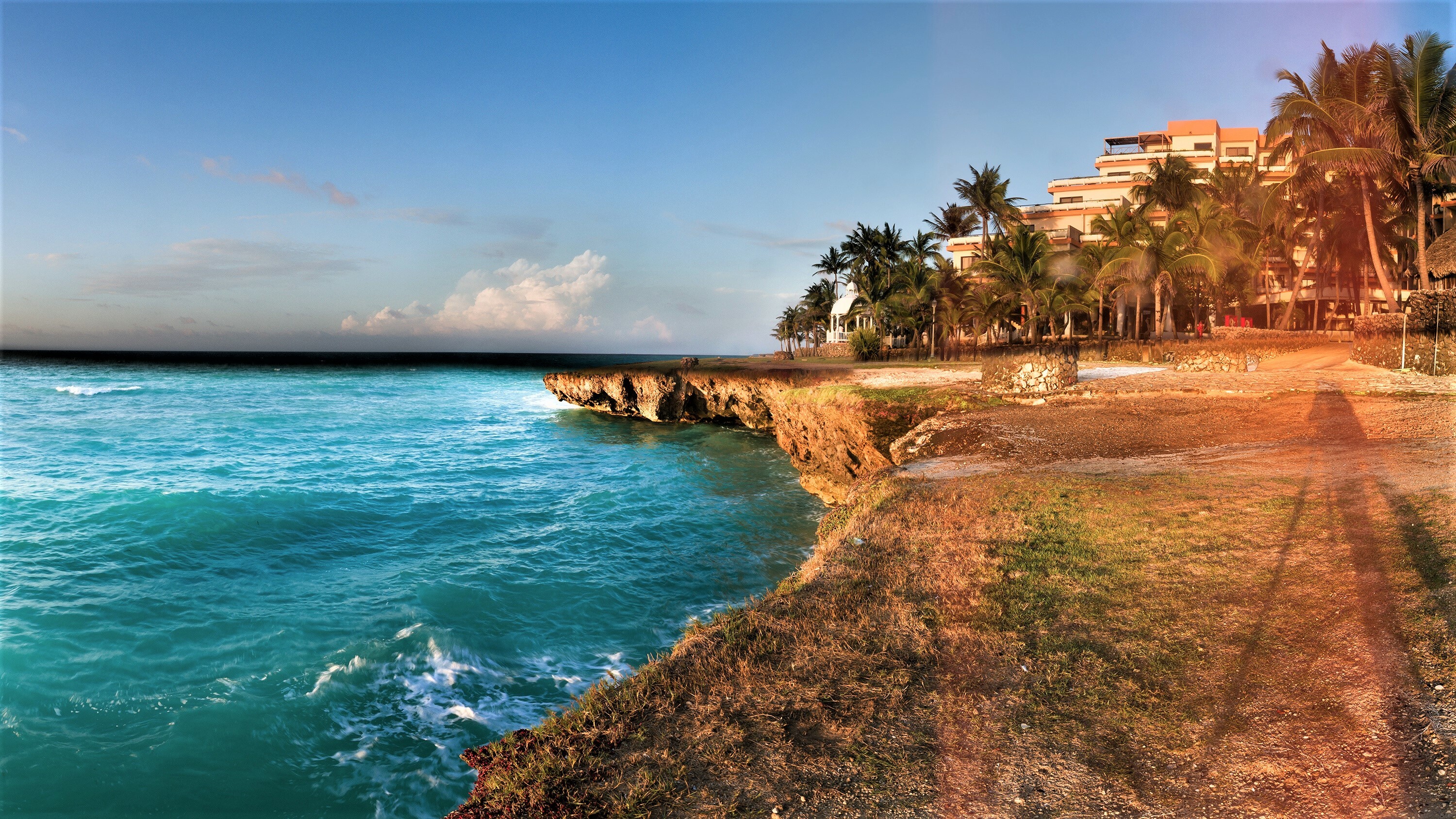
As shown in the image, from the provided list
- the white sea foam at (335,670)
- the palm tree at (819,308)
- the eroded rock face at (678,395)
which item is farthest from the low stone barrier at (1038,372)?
the palm tree at (819,308)

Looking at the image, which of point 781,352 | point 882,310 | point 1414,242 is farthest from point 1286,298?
point 781,352

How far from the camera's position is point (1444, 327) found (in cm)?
1870

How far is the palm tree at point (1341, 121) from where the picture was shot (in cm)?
2822

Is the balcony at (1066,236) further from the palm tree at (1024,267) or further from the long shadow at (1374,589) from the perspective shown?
the long shadow at (1374,589)

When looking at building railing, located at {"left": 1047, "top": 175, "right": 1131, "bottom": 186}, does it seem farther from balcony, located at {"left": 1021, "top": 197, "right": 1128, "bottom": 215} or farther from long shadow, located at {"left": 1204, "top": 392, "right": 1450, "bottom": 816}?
long shadow, located at {"left": 1204, "top": 392, "right": 1450, "bottom": 816}

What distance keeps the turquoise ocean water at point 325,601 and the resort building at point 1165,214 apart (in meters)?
41.2

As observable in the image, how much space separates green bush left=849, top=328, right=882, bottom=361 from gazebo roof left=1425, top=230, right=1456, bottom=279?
98.4 ft

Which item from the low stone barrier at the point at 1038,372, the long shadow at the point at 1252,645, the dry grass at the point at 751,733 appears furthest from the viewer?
the low stone barrier at the point at 1038,372

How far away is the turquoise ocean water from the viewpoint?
743 cm

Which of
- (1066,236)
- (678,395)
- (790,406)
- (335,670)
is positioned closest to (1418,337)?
(790,406)

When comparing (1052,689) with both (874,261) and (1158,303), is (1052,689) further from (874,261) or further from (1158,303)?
(874,261)

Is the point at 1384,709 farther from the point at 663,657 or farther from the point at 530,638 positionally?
the point at 530,638

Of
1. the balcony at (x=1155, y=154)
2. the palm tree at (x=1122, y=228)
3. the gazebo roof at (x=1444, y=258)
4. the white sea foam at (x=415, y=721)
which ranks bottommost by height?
the white sea foam at (x=415, y=721)

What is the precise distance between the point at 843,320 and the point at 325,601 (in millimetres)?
59670
